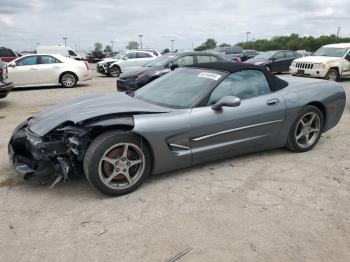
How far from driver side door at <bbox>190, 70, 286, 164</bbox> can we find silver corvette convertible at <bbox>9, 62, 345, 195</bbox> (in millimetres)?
12

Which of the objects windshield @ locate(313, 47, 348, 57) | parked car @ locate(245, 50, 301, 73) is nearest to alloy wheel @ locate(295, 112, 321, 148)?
windshield @ locate(313, 47, 348, 57)

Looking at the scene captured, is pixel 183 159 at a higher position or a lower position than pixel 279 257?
higher

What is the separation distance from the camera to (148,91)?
15.4ft

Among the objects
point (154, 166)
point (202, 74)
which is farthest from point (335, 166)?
point (154, 166)

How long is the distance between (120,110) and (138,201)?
100 centimetres

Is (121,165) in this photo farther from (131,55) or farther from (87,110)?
(131,55)

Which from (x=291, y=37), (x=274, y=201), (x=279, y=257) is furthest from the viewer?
(x=291, y=37)

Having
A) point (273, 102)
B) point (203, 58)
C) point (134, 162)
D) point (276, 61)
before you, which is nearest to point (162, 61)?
point (203, 58)

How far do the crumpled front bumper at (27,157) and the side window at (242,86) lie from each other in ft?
6.48

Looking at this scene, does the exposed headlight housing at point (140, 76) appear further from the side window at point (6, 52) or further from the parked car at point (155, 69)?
the side window at point (6, 52)

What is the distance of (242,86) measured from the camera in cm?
445

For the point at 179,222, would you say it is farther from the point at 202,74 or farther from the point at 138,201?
the point at 202,74

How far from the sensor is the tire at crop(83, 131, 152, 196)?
136 inches

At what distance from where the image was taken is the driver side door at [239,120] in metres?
3.99
